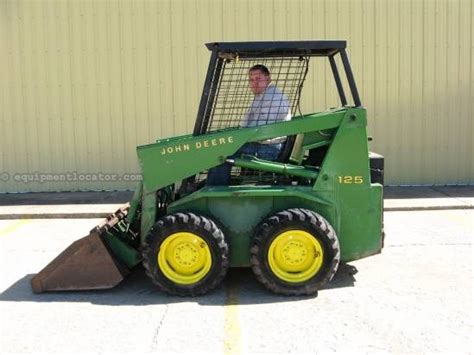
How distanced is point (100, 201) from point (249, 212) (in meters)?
5.72

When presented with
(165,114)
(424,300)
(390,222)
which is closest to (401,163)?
(390,222)

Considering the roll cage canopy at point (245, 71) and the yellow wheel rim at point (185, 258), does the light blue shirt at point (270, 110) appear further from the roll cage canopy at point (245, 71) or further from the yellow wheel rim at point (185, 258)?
the yellow wheel rim at point (185, 258)

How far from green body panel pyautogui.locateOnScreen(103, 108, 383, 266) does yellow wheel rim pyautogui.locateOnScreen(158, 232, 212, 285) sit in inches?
11.9

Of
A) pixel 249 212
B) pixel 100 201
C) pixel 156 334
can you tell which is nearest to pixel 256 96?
pixel 249 212

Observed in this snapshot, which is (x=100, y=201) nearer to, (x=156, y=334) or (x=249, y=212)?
(x=249, y=212)

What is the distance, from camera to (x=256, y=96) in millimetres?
6328

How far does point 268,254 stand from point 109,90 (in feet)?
23.6

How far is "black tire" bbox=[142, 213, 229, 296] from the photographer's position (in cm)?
570

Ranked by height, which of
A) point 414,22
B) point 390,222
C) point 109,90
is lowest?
point 390,222

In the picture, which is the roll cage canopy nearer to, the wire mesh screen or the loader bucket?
the wire mesh screen

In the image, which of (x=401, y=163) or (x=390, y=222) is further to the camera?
(x=401, y=163)

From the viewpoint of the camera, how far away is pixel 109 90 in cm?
1190

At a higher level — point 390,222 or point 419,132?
point 419,132

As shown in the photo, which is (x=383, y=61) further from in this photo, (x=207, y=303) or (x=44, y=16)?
(x=207, y=303)
